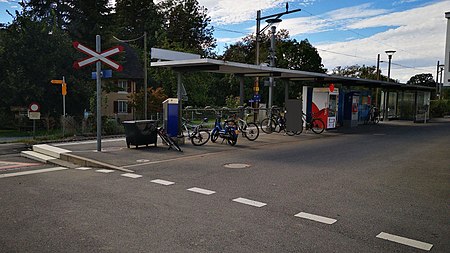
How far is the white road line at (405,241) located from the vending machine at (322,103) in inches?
613

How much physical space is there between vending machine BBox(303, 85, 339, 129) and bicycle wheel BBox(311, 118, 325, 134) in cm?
104

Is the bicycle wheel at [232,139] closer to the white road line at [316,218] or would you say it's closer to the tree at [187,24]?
the white road line at [316,218]

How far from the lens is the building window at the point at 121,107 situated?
137 feet

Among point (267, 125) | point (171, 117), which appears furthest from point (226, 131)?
point (267, 125)

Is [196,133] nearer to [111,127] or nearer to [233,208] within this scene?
[233,208]

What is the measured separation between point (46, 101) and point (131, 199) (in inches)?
1108

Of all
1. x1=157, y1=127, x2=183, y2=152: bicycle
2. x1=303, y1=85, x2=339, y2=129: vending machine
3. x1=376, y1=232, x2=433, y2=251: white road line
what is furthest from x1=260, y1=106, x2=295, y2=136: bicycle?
x1=376, y1=232, x2=433, y2=251: white road line

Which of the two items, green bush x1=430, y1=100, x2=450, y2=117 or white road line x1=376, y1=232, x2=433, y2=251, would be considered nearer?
white road line x1=376, y1=232, x2=433, y2=251

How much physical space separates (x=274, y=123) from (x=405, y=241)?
46.1ft

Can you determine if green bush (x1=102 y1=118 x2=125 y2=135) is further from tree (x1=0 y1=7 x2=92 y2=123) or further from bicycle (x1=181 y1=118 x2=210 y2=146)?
tree (x1=0 y1=7 x2=92 y2=123)

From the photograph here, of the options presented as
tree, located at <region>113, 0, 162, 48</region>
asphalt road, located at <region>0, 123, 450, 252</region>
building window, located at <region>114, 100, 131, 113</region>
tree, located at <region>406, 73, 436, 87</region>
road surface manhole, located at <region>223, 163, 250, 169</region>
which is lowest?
asphalt road, located at <region>0, 123, 450, 252</region>

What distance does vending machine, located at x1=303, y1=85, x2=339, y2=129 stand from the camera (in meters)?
19.9

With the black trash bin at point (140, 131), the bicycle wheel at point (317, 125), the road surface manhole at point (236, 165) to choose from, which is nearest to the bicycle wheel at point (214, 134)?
the black trash bin at point (140, 131)

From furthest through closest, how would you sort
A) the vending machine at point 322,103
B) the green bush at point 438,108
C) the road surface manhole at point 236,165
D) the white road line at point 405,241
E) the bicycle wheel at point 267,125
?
1. the green bush at point 438,108
2. the vending machine at point 322,103
3. the bicycle wheel at point 267,125
4. the road surface manhole at point 236,165
5. the white road line at point 405,241
